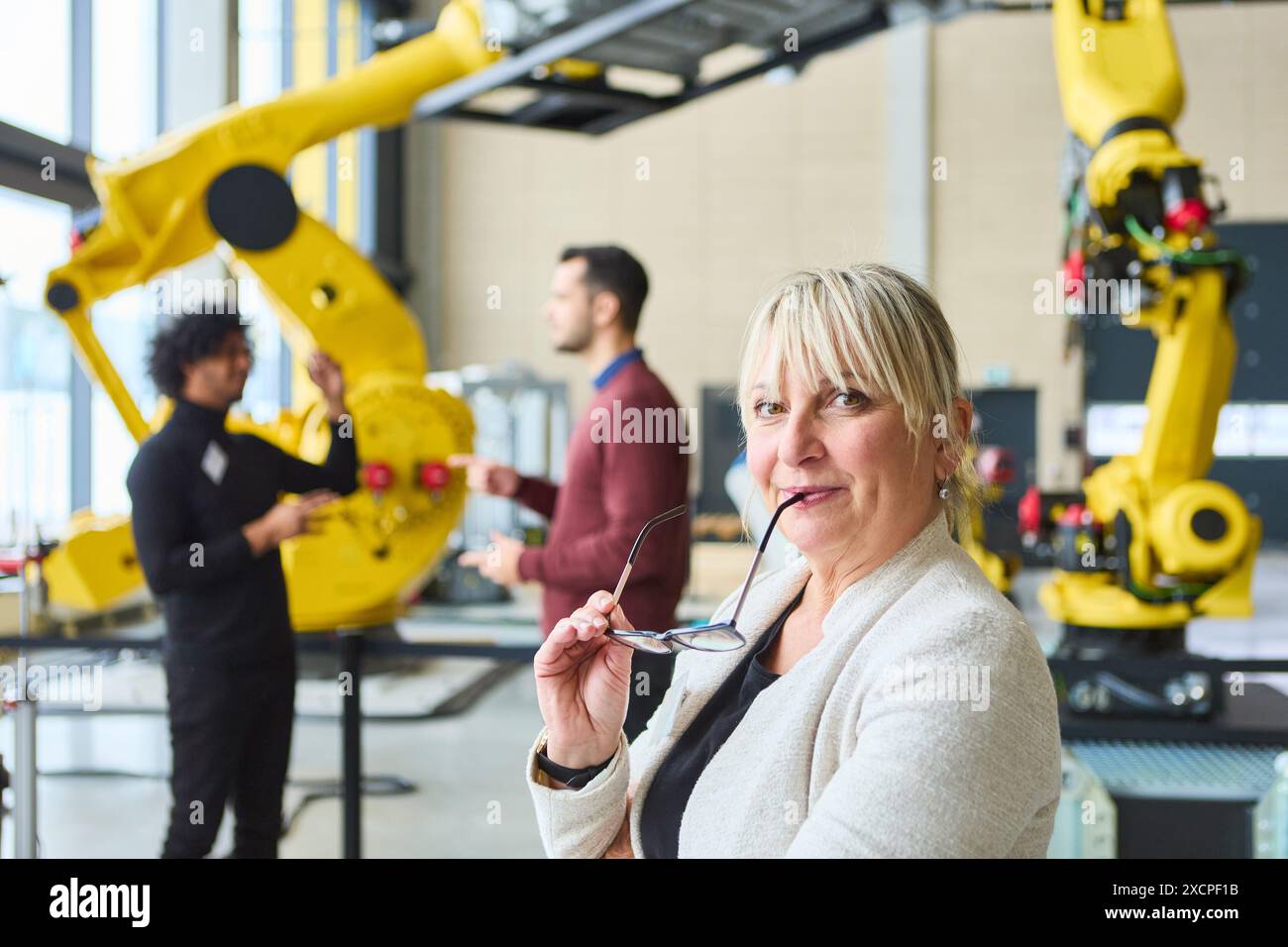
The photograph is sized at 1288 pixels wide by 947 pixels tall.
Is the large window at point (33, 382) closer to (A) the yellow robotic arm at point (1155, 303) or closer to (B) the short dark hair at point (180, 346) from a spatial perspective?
(B) the short dark hair at point (180, 346)

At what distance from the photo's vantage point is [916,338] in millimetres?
1061

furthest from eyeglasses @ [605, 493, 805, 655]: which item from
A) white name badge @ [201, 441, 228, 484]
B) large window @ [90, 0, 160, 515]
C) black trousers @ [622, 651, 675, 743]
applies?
large window @ [90, 0, 160, 515]

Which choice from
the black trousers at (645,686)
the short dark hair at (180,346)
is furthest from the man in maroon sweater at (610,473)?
the short dark hair at (180,346)

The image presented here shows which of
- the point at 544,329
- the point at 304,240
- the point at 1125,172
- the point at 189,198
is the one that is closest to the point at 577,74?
the point at 304,240

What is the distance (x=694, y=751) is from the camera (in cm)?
123

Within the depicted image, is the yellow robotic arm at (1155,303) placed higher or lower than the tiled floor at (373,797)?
higher

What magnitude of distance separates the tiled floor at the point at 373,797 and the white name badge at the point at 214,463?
156 cm

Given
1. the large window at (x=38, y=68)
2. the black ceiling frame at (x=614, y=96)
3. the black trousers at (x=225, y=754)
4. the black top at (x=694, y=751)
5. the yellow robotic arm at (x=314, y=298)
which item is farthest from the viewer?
the large window at (x=38, y=68)

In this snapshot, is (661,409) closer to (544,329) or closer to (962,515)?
(962,515)

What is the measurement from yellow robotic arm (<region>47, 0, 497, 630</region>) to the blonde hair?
3.61 meters

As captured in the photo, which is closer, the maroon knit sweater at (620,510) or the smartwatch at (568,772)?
the smartwatch at (568,772)

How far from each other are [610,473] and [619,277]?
1.69 feet

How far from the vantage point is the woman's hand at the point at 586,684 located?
1.09 meters
